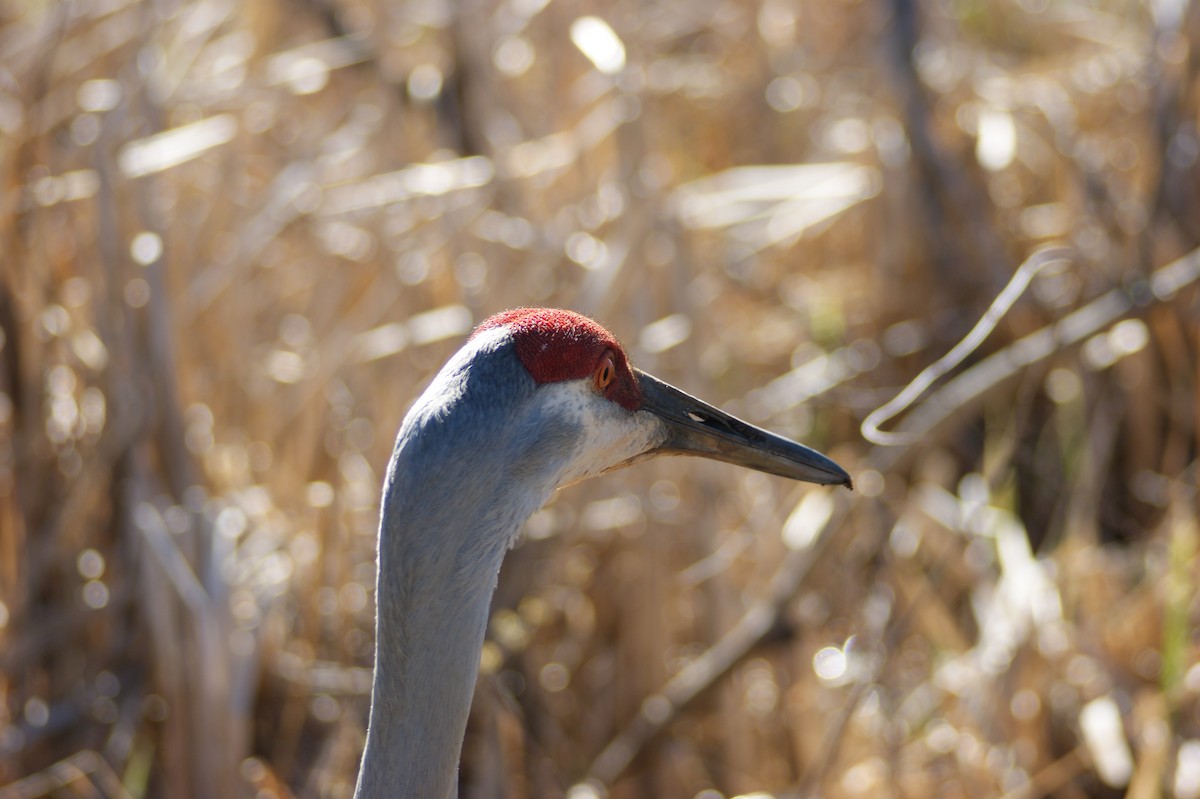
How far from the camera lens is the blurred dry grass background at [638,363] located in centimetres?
239

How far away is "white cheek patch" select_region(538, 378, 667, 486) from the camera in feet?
4.19

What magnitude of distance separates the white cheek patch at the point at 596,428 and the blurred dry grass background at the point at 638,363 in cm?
80

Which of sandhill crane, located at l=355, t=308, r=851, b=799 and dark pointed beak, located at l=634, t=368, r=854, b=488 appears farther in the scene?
dark pointed beak, located at l=634, t=368, r=854, b=488

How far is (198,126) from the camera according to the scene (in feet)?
9.34

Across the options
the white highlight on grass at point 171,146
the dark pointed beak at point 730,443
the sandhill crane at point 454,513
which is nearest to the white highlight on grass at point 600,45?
the white highlight on grass at point 171,146

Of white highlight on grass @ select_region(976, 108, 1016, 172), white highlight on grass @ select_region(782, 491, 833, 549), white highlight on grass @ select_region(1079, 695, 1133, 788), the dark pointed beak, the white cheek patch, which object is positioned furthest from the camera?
white highlight on grass @ select_region(976, 108, 1016, 172)

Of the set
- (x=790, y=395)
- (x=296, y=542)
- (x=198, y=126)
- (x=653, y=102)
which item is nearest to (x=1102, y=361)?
(x=790, y=395)

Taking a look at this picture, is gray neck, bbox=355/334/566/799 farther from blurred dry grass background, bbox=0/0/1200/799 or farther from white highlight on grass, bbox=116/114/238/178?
white highlight on grass, bbox=116/114/238/178

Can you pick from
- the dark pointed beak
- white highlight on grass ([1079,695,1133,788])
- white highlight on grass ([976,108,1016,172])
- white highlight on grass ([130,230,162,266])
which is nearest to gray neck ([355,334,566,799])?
the dark pointed beak

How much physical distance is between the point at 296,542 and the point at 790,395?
3.91 ft

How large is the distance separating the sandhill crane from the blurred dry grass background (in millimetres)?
909

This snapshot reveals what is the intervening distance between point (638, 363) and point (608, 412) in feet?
3.69

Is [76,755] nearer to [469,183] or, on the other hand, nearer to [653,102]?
[469,183]

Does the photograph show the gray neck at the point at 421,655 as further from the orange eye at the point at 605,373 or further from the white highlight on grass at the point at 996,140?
the white highlight on grass at the point at 996,140
